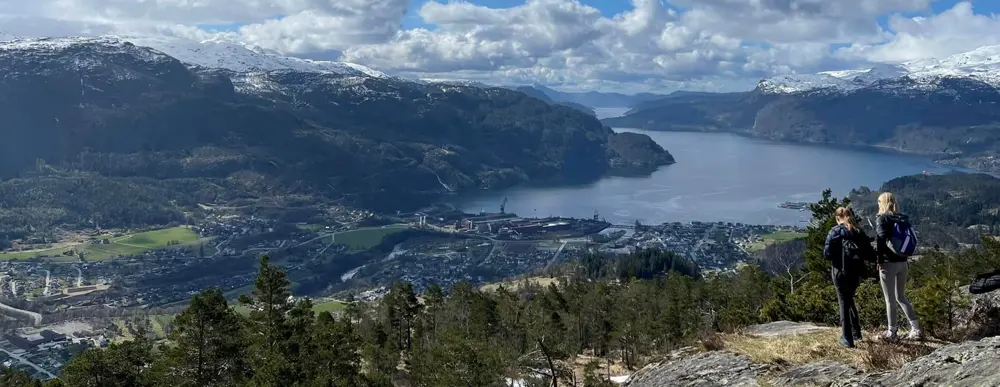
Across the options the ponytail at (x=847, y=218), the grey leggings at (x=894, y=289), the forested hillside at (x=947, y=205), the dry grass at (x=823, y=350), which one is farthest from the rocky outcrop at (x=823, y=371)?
the forested hillside at (x=947, y=205)

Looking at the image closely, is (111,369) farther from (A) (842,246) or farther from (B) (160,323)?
(B) (160,323)

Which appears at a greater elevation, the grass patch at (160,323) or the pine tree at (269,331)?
the pine tree at (269,331)

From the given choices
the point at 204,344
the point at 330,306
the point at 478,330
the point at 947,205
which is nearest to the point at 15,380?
the point at 204,344

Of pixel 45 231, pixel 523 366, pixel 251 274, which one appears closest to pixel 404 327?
pixel 523 366

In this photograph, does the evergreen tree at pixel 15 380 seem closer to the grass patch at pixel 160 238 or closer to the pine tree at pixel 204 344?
the pine tree at pixel 204 344

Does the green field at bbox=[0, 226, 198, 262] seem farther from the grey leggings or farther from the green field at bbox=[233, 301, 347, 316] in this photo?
the grey leggings
